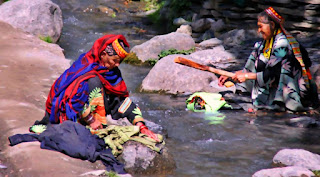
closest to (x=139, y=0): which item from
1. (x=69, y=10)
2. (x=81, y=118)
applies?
(x=69, y=10)

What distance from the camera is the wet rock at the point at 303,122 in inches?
281

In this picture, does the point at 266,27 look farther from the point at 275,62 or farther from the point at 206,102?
the point at 206,102

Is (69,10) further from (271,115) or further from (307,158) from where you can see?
(307,158)

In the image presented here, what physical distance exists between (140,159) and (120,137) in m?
0.28

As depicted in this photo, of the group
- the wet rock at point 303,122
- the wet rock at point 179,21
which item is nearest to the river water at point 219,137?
the wet rock at point 303,122

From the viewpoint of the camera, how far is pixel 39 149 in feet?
15.0

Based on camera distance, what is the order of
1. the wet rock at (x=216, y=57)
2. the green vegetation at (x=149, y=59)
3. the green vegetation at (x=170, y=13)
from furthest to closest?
the green vegetation at (x=170, y=13) → the green vegetation at (x=149, y=59) → the wet rock at (x=216, y=57)

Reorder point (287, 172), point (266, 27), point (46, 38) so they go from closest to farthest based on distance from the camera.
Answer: point (287, 172) < point (266, 27) < point (46, 38)

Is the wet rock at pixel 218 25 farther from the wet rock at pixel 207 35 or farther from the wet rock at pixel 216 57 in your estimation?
the wet rock at pixel 216 57

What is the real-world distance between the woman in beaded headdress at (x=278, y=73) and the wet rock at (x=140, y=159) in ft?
9.46

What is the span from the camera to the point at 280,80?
7.73 meters

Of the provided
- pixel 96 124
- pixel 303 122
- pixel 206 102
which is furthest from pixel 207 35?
pixel 96 124

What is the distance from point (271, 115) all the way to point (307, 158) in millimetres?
2251

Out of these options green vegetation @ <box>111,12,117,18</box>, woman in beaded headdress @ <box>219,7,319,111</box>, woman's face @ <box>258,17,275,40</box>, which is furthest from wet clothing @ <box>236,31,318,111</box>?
green vegetation @ <box>111,12,117,18</box>
